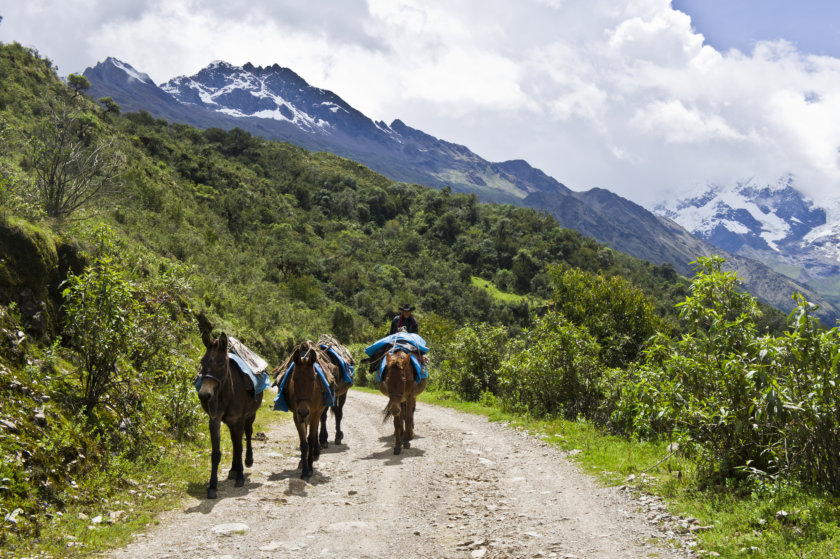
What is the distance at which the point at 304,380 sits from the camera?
964cm

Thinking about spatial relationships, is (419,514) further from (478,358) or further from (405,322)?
(478,358)

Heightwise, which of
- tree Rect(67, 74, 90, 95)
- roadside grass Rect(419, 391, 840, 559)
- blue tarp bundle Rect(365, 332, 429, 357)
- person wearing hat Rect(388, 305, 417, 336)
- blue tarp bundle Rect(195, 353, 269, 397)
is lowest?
roadside grass Rect(419, 391, 840, 559)

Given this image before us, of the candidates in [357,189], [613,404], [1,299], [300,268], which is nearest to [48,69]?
[300,268]

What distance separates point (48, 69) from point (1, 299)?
3390 inches

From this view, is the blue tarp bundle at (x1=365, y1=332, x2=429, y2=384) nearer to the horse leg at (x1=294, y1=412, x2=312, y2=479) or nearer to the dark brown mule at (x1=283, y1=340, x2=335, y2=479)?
the dark brown mule at (x1=283, y1=340, x2=335, y2=479)

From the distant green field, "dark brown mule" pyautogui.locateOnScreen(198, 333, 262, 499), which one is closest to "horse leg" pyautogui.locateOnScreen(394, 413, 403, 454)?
"dark brown mule" pyautogui.locateOnScreen(198, 333, 262, 499)

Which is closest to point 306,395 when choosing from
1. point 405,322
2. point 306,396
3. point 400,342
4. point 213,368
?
point 306,396

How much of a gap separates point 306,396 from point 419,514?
10.5 ft

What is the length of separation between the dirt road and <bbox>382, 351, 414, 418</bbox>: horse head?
4.07 feet

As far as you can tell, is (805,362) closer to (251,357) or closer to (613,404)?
(613,404)

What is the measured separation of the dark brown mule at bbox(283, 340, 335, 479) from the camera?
9.55 meters

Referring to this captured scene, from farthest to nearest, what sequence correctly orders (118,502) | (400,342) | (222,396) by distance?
(400,342) → (222,396) → (118,502)

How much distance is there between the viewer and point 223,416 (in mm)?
8859

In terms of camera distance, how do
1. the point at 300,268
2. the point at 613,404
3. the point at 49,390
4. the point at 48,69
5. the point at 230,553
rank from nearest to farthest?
1. the point at 230,553
2. the point at 49,390
3. the point at 613,404
4. the point at 48,69
5. the point at 300,268
